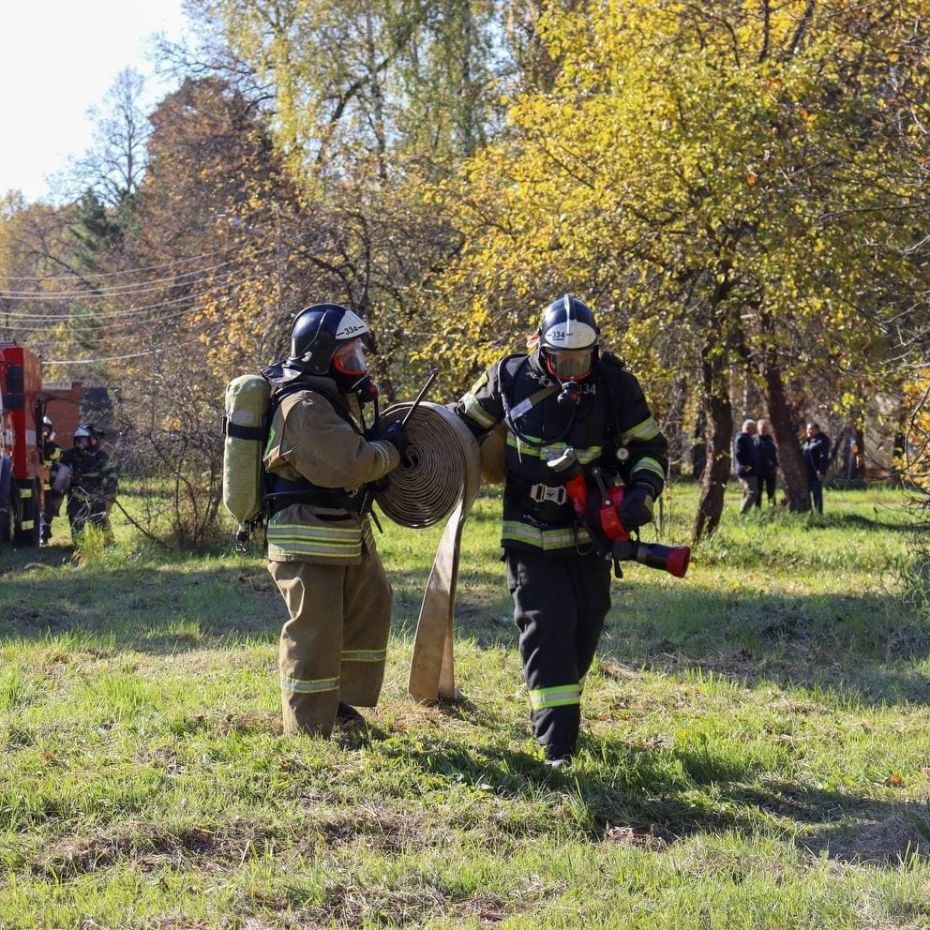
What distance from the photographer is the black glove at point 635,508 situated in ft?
17.5

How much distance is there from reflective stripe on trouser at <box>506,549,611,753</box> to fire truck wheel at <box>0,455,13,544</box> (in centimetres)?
1082

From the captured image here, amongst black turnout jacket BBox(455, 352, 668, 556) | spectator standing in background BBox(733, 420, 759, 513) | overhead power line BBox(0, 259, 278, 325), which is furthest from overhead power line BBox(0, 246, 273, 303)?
black turnout jacket BBox(455, 352, 668, 556)

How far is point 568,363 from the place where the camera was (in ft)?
18.0

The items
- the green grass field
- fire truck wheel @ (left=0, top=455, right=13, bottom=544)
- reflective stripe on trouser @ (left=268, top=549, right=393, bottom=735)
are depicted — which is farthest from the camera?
fire truck wheel @ (left=0, top=455, right=13, bottom=544)

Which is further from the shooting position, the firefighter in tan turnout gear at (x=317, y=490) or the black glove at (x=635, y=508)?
the firefighter in tan turnout gear at (x=317, y=490)

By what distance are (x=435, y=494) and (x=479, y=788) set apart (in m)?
1.45

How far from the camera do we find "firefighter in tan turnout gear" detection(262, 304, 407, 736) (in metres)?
5.44

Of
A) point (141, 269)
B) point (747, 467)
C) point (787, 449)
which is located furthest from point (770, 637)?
point (141, 269)

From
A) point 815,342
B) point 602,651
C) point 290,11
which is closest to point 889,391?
point 815,342

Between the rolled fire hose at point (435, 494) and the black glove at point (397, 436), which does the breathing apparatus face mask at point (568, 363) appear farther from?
the black glove at point (397, 436)

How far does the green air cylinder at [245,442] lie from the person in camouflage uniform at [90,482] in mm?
9042

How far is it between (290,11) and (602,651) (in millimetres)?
25896

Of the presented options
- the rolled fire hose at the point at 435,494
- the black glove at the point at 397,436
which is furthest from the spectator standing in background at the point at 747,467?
the black glove at the point at 397,436

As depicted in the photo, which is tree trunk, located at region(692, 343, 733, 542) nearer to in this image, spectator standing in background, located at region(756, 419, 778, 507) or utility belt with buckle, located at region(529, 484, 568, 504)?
spectator standing in background, located at region(756, 419, 778, 507)
